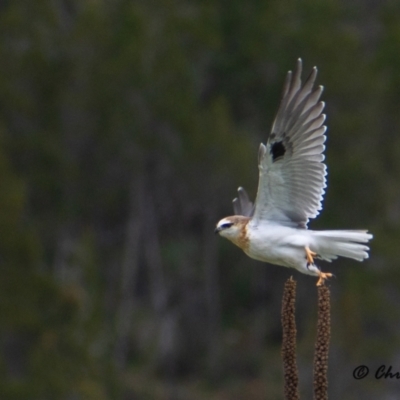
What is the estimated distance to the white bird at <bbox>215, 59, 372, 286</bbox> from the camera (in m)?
8.23

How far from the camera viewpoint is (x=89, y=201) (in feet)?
95.3

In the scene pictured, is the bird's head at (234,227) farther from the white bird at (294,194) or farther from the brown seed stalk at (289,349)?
the brown seed stalk at (289,349)

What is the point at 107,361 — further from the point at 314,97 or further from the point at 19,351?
the point at 314,97

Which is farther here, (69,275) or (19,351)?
(69,275)

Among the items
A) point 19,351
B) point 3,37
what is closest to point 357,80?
point 3,37

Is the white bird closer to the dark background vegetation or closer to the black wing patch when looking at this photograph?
the black wing patch

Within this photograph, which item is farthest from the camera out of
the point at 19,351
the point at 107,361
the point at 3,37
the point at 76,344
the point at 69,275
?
the point at 3,37

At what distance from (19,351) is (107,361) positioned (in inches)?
82.7

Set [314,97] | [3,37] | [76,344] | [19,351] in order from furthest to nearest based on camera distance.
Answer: [3,37]
[19,351]
[76,344]
[314,97]

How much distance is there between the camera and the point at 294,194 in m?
8.61

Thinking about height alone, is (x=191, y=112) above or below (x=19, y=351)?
above

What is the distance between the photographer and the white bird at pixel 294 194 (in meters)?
8.23

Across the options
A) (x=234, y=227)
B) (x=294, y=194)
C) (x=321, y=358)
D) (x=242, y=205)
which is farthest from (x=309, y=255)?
(x=321, y=358)

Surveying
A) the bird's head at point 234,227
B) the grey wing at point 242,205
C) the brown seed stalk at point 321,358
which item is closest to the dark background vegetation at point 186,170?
the grey wing at point 242,205
